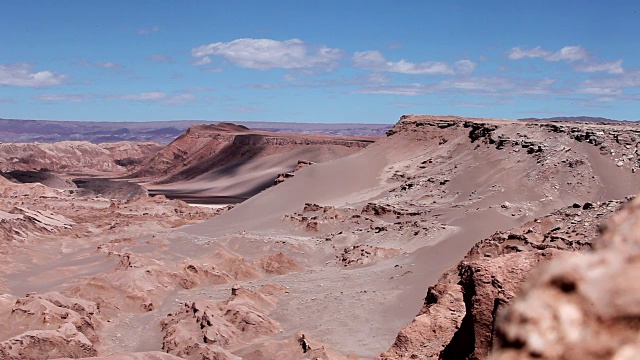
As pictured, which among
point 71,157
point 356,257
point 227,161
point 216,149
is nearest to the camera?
point 356,257

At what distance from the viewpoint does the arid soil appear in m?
6.01

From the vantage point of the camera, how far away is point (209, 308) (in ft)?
53.1

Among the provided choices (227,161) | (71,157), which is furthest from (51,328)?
(71,157)

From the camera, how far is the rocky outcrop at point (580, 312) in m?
1.59

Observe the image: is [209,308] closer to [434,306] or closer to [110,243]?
[434,306]

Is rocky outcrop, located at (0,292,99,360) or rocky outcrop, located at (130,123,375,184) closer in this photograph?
rocky outcrop, located at (0,292,99,360)

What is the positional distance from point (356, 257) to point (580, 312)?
70.9ft

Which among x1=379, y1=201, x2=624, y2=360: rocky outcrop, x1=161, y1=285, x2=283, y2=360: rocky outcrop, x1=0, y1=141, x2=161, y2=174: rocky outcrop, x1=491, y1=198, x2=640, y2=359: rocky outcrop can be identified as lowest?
x1=0, y1=141, x2=161, y2=174: rocky outcrop

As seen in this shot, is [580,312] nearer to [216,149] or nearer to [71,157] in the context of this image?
[216,149]

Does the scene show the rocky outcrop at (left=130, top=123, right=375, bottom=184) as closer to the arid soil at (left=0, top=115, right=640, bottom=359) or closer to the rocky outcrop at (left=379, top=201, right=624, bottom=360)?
the arid soil at (left=0, top=115, right=640, bottom=359)

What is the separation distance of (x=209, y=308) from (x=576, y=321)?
15.1 meters

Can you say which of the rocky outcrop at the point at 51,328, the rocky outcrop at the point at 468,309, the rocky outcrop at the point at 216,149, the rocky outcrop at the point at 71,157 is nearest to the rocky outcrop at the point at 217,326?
the rocky outcrop at the point at 51,328

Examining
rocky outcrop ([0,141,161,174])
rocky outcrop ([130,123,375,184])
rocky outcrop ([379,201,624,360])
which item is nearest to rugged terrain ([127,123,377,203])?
rocky outcrop ([130,123,375,184])

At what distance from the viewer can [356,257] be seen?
23.1 metres
